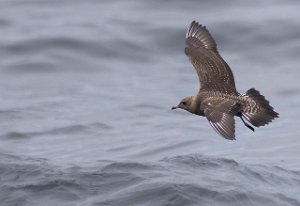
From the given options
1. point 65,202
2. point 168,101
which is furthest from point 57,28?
point 65,202

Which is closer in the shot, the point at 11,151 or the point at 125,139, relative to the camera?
the point at 11,151

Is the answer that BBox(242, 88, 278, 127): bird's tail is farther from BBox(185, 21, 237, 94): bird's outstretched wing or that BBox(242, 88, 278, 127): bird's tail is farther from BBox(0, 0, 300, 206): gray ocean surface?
BBox(0, 0, 300, 206): gray ocean surface

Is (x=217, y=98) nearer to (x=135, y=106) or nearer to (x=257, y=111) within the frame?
(x=257, y=111)

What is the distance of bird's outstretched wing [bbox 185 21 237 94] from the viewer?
11109mm

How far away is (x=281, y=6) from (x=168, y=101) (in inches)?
153

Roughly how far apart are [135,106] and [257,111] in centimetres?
593

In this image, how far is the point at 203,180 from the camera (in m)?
10.9

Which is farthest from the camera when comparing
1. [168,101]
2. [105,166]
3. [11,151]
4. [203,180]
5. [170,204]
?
[168,101]

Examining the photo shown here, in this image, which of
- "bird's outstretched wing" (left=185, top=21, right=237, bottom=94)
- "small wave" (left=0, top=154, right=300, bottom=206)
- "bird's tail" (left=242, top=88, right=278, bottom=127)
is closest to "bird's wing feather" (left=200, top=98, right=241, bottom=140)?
"bird's tail" (left=242, top=88, right=278, bottom=127)

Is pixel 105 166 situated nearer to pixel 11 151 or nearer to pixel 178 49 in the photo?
pixel 11 151

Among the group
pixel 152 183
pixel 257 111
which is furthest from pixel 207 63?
pixel 152 183

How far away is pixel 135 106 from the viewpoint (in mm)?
15922

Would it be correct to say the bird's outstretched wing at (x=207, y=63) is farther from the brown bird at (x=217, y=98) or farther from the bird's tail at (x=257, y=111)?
the bird's tail at (x=257, y=111)

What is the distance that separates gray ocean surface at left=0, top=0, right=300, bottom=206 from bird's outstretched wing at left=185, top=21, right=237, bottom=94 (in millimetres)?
988
